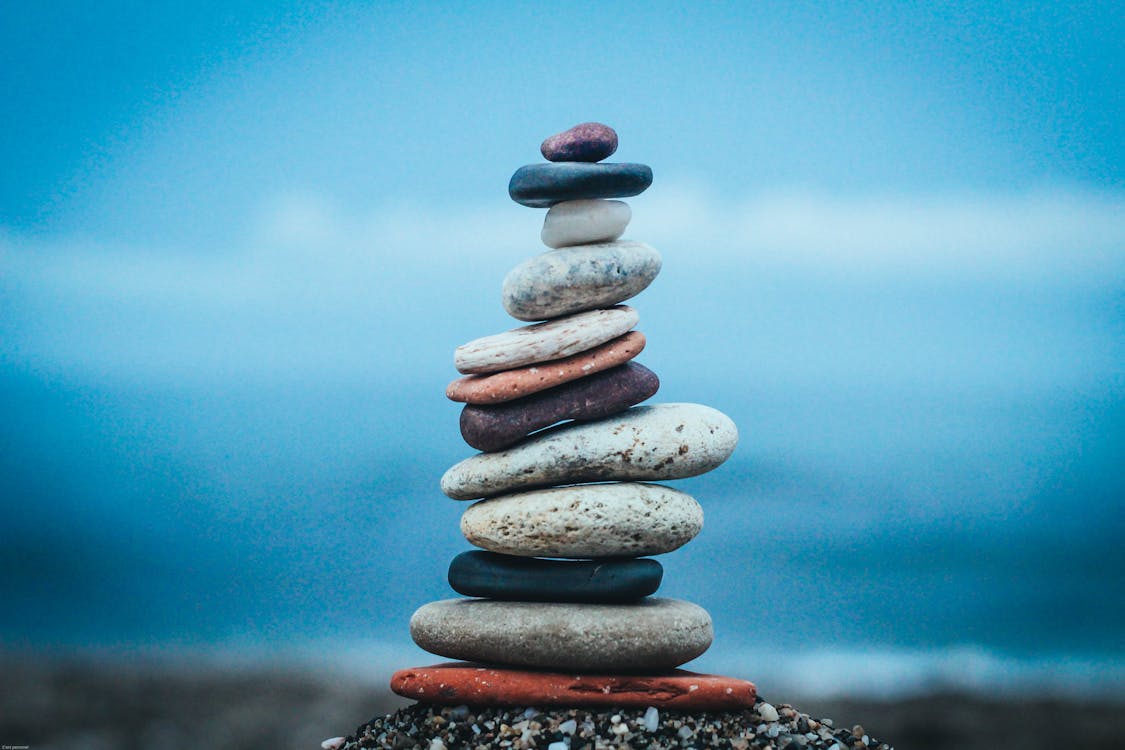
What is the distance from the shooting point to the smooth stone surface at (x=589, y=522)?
7.80m

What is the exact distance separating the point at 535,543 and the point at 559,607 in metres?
0.43

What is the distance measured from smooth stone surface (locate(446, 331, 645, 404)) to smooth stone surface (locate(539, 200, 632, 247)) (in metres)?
0.72

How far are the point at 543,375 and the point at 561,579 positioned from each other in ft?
4.28

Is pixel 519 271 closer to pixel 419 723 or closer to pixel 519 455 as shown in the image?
pixel 519 455

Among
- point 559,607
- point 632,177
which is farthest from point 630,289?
point 559,607

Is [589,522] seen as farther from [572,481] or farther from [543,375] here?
[543,375]

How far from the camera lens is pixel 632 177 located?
803cm

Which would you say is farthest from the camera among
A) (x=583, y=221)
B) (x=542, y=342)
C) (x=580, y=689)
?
(x=583, y=221)

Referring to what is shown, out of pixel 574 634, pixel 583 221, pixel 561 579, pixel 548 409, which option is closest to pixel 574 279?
Result: pixel 583 221

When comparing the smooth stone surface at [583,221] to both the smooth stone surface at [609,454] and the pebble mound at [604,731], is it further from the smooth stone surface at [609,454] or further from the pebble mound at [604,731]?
the pebble mound at [604,731]

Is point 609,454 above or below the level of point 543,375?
below

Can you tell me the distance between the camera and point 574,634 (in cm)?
772

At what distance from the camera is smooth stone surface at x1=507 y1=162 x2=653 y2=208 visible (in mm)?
7949

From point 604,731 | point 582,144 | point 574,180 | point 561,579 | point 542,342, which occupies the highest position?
point 582,144
